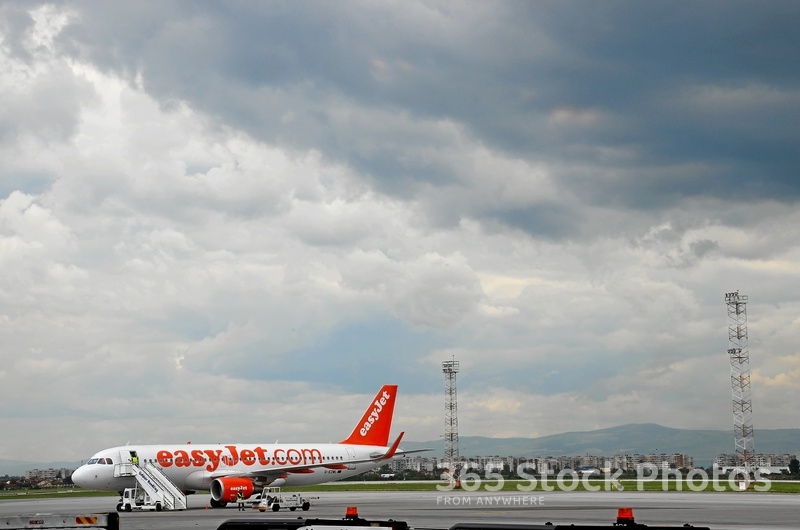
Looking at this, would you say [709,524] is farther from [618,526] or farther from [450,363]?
[450,363]

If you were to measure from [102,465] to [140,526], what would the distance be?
18.0 metres

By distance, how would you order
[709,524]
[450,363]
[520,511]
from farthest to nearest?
[450,363], [520,511], [709,524]

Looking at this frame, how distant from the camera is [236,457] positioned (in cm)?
5819

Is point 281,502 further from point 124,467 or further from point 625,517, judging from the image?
point 625,517

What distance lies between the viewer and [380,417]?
70625mm

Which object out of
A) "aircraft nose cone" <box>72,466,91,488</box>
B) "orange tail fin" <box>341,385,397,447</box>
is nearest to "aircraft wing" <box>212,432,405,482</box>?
"orange tail fin" <box>341,385,397,447</box>

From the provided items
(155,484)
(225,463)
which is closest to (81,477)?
(155,484)

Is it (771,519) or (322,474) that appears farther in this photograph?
(322,474)

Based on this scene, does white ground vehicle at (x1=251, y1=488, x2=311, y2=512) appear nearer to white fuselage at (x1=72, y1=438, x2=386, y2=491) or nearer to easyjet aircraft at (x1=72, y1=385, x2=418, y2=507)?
easyjet aircraft at (x1=72, y1=385, x2=418, y2=507)

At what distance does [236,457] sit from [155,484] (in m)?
6.39

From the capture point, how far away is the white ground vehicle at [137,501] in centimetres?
5141

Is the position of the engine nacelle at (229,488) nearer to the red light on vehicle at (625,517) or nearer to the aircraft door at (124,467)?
the aircraft door at (124,467)

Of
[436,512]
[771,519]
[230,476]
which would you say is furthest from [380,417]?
[771,519]

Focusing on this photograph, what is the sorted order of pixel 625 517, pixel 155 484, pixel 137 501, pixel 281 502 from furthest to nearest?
pixel 137 501 < pixel 155 484 < pixel 281 502 < pixel 625 517
